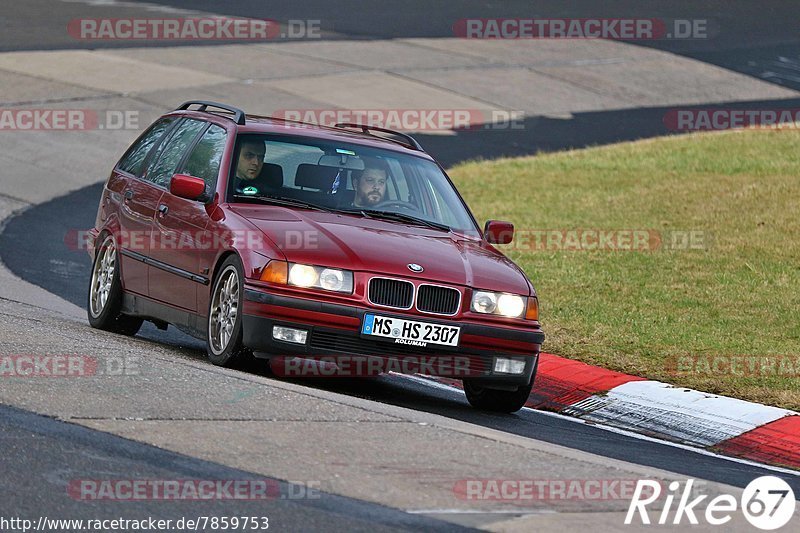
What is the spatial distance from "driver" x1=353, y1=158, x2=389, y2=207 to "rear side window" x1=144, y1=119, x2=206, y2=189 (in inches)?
53.4

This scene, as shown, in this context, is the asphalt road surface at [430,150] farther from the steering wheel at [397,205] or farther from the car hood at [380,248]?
the steering wheel at [397,205]

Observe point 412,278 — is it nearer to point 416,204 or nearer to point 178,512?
point 416,204

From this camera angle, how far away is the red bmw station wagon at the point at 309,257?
341 inches

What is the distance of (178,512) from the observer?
5777mm

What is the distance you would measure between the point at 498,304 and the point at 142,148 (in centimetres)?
357

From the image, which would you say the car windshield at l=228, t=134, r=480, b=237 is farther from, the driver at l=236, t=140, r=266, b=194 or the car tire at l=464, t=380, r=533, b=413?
the car tire at l=464, t=380, r=533, b=413

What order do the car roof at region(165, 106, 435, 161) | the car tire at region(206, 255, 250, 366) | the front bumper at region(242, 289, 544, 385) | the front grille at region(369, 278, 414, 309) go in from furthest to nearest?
the car roof at region(165, 106, 435, 161) < the car tire at region(206, 255, 250, 366) < the front grille at region(369, 278, 414, 309) < the front bumper at region(242, 289, 544, 385)

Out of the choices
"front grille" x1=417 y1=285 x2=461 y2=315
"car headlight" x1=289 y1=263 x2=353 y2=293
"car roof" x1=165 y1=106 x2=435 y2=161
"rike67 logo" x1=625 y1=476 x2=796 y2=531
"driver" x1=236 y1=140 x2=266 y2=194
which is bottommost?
"rike67 logo" x1=625 y1=476 x2=796 y2=531

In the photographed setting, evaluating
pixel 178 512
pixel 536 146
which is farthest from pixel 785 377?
pixel 536 146

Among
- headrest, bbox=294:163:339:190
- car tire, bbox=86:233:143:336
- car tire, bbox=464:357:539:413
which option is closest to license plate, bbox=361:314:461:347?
car tire, bbox=464:357:539:413

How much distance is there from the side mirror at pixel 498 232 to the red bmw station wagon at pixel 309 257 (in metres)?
0.02

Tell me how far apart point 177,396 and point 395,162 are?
314 cm

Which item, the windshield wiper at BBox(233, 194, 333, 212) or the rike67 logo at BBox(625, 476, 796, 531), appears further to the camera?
the windshield wiper at BBox(233, 194, 333, 212)

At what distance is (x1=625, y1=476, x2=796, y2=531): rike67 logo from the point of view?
632 centimetres
